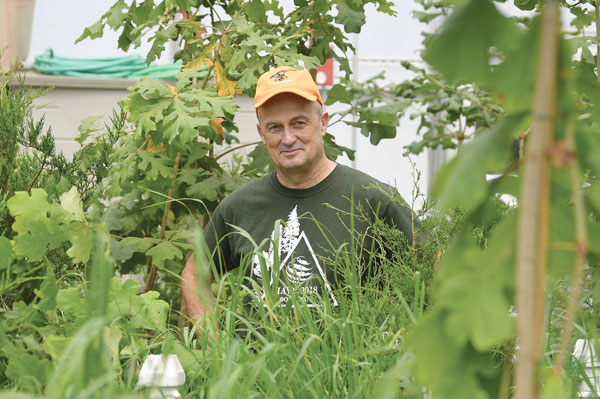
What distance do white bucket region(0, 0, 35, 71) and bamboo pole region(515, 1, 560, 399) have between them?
4.96m

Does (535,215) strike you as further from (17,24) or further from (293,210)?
(17,24)

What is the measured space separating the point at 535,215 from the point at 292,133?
198 cm

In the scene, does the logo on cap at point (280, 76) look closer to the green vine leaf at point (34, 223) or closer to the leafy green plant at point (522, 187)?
the green vine leaf at point (34, 223)

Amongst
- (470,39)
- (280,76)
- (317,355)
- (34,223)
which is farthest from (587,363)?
(280,76)

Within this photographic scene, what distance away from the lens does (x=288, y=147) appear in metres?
2.46

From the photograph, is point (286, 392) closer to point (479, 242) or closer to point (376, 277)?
point (376, 277)

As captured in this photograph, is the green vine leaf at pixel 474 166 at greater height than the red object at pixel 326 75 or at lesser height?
lesser

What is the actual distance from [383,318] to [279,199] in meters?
1.27

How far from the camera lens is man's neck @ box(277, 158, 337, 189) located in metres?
2.47

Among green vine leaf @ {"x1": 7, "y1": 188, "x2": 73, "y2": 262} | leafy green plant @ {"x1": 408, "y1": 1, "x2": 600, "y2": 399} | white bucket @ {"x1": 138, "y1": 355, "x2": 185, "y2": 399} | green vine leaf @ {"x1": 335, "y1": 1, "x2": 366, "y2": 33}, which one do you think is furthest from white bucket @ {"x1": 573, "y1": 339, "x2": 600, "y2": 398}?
green vine leaf @ {"x1": 335, "y1": 1, "x2": 366, "y2": 33}

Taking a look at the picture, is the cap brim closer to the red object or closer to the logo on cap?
the logo on cap

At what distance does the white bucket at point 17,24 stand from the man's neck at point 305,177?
10.6 ft

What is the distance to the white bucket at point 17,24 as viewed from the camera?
499 cm

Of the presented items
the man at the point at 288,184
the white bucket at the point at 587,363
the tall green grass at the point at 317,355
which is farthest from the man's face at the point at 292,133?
the white bucket at the point at 587,363
